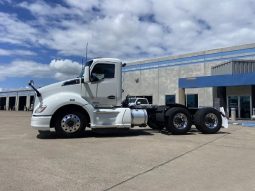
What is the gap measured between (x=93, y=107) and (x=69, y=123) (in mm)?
1093

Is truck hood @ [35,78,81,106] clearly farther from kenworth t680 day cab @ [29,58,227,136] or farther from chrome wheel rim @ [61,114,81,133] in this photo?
chrome wheel rim @ [61,114,81,133]

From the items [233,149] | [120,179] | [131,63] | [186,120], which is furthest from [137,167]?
[131,63]

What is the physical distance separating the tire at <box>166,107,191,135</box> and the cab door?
2.40m

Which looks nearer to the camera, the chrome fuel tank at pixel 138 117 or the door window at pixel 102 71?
the door window at pixel 102 71

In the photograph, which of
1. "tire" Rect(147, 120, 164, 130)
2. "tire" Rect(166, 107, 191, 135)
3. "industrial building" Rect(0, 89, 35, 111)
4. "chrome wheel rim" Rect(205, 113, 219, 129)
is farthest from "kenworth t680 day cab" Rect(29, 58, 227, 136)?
"industrial building" Rect(0, 89, 35, 111)

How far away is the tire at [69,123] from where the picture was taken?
11469mm

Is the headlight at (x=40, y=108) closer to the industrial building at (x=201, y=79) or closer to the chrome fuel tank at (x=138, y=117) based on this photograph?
the chrome fuel tank at (x=138, y=117)

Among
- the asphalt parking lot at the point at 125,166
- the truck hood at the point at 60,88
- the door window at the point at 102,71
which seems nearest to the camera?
the asphalt parking lot at the point at 125,166

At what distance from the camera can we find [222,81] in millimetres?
29812

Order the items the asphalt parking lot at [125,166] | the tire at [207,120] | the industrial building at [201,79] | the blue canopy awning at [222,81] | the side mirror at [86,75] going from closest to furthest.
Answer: the asphalt parking lot at [125,166]
the side mirror at [86,75]
the tire at [207,120]
the blue canopy awning at [222,81]
the industrial building at [201,79]

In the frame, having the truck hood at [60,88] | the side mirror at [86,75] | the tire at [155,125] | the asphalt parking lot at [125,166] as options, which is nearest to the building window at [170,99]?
the tire at [155,125]

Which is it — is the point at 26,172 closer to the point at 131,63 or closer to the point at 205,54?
the point at 205,54

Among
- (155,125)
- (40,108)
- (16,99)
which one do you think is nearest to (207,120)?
(155,125)

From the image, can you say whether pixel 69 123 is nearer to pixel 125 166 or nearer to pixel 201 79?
pixel 125 166
